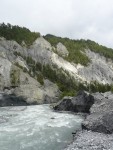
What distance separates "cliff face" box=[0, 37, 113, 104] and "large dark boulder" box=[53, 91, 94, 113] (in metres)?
22.7

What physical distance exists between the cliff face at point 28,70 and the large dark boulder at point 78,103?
22653 millimetres

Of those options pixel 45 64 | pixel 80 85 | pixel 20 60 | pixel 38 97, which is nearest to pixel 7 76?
pixel 38 97

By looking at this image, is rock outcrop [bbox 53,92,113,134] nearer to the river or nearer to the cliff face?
the river

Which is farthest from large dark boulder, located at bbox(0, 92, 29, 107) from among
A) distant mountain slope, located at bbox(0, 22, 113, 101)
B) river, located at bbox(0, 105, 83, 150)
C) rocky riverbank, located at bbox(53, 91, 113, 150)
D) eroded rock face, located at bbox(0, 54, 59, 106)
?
rocky riverbank, located at bbox(53, 91, 113, 150)

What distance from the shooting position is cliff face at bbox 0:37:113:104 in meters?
112

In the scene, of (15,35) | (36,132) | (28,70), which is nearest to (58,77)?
(28,70)

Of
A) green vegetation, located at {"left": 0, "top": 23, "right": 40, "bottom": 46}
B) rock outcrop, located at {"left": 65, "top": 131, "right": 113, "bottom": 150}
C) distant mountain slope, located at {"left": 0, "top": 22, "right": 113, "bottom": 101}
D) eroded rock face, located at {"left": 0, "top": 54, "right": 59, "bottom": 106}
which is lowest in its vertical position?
rock outcrop, located at {"left": 65, "top": 131, "right": 113, "bottom": 150}

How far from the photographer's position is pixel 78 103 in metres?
86.5

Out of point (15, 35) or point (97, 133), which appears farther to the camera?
point (15, 35)

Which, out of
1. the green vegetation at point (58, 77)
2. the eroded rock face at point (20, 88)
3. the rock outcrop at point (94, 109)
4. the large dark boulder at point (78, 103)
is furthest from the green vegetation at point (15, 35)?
the rock outcrop at point (94, 109)

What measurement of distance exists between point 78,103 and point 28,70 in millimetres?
67080

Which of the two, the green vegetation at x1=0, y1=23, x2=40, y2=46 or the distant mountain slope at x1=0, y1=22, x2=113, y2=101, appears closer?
the distant mountain slope at x1=0, y1=22, x2=113, y2=101

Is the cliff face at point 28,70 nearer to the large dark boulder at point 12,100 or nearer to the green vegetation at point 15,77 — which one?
the green vegetation at point 15,77

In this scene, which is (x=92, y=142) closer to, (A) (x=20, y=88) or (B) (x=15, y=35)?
(A) (x=20, y=88)
